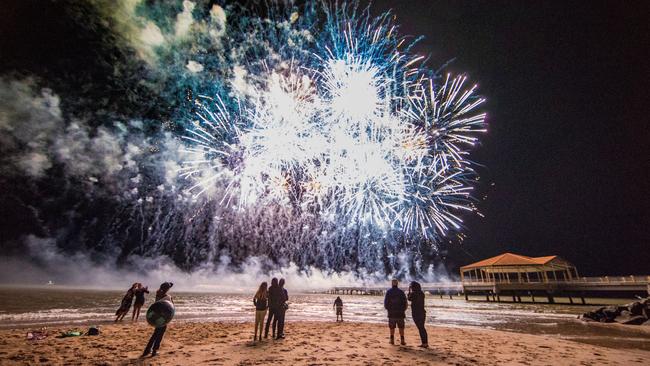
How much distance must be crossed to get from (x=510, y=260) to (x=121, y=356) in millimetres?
44554

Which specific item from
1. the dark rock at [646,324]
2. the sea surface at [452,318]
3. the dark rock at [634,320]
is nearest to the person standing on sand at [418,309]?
the sea surface at [452,318]

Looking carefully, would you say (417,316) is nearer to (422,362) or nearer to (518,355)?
(422,362)

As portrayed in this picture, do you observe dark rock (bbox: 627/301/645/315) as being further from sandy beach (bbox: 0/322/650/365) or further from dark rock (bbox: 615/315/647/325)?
sandy beach (bbox: 0/322/650/365)

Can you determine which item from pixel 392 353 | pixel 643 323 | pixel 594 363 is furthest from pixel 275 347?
pixel 643 323

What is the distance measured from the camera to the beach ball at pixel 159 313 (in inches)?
265

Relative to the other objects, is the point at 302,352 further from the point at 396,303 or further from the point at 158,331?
the point at 158,331

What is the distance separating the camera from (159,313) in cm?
678

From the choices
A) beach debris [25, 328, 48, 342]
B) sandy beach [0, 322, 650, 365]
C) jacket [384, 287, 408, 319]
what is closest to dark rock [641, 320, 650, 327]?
sandy beach [0, 322, 650, 365]

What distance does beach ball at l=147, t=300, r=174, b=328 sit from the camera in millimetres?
6738

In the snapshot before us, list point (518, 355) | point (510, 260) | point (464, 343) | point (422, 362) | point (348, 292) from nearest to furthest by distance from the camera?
1. point (422, 362)
2. point (518, 355)
3. point (464, 343)
4. point (510, 260)
5. point (348, 292)

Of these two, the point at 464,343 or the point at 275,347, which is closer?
the point at 275,347

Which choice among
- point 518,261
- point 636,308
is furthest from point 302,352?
point 518,261

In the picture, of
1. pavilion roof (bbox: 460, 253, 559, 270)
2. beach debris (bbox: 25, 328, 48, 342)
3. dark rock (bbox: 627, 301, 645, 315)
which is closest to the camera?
beach debris (bbox: 25, 328, 48, 342)

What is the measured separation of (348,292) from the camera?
105 metres
